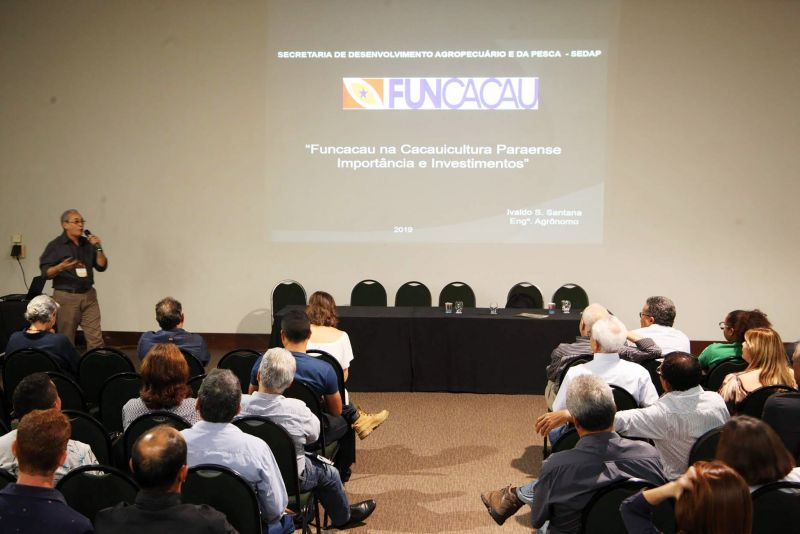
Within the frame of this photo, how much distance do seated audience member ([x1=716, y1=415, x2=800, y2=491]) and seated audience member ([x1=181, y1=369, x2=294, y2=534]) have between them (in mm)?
1648

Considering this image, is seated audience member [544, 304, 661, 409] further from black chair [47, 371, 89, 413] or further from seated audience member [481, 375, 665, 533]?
black chair [47, 371, 89, 413]

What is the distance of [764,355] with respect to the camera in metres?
4.24

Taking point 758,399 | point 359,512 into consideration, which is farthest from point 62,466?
point 758,399

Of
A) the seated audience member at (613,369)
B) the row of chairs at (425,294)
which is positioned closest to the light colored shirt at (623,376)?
the seated audience member at (613,369)

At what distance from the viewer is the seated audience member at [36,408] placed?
3.17 metres

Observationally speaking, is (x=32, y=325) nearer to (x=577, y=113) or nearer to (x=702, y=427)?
(x=702, y=427)

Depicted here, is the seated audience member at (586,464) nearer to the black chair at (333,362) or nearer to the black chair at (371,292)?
the black chair at (333,362)

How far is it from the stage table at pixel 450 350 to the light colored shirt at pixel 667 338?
4.60 feet

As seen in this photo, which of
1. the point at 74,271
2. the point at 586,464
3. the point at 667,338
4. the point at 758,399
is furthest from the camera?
the point at 74,271

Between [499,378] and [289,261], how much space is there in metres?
2.95

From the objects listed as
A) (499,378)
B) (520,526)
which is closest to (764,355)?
(520,526)

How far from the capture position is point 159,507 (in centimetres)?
238

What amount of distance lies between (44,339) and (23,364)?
313 mm

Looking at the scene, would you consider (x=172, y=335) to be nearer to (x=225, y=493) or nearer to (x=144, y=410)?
(x=144, y=410)
